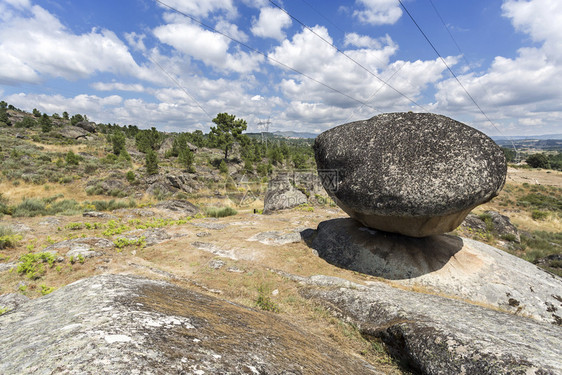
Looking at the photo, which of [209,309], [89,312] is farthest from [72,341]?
[209,309]

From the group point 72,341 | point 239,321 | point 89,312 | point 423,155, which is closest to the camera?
point 72,341

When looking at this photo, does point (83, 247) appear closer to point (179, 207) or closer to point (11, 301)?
point (11, 301)

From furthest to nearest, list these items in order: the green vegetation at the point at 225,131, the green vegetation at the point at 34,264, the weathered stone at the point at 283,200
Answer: the green vegetation at the point at 225,131
the weathered stone at the point at 283,200
the green vegetation at the point at 34,264

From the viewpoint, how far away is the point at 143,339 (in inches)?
93.5

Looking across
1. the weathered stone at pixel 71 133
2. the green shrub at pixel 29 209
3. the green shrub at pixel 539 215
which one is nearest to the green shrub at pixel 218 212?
the green shrub at pixel 29 209

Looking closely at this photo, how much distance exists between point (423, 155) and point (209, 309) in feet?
25.4

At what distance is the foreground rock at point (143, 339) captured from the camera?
2016 millimetres

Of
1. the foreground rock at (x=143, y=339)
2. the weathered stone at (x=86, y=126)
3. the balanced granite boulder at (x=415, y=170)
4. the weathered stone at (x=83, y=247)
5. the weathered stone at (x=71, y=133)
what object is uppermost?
the weathered stone at (x=86, y=126)

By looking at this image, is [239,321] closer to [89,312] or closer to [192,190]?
[89,312]

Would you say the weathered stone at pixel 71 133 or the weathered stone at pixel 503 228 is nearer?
the weathered stone at pixel 503 228

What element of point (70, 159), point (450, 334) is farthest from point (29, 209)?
point (450, 334)

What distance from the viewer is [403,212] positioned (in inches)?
326

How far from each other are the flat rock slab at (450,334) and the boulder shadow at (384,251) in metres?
2.72

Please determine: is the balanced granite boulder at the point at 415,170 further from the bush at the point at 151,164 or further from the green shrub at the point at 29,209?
the bush at the point at 151,164
